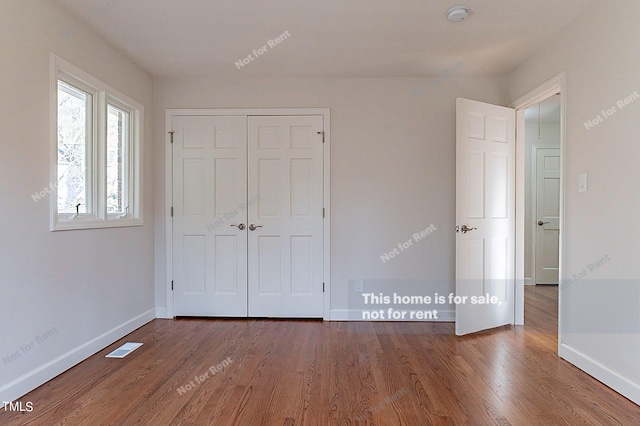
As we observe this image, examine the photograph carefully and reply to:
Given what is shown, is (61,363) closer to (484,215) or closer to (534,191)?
(484,215)

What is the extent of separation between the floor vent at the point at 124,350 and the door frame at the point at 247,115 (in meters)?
0.81

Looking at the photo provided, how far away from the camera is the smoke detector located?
2551mm

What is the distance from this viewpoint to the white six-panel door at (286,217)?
3.82 meters

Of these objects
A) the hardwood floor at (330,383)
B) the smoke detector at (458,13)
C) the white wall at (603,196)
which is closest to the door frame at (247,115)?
the hardwood floor at (330,383)

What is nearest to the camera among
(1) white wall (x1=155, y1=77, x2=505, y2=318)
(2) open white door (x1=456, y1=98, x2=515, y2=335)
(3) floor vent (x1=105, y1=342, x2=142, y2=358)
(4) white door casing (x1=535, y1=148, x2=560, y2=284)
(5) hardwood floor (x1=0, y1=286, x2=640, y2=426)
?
(5) hardwood floor (x1=0, y1=286, x2=640, y2=426)

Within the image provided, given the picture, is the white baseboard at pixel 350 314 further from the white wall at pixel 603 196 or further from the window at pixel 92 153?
the window at pixel 92 153

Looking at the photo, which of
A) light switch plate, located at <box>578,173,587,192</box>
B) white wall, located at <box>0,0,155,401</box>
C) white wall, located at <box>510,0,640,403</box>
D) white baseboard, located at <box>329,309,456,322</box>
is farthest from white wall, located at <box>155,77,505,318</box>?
white wall, located at <box>0,0,155,401</box>

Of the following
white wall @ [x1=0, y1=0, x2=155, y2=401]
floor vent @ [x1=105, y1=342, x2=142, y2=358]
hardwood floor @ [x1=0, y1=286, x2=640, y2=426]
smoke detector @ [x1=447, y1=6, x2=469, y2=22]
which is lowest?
floor vent @ [x1=105, y1=342, x2=142, y2=358]

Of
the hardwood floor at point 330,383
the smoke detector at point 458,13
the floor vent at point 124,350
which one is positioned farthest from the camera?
the floor vent at point 124,350

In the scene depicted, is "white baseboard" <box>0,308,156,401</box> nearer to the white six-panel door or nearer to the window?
the window

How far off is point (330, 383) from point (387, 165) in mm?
2165

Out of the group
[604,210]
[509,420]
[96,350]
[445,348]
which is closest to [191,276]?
[96,350]

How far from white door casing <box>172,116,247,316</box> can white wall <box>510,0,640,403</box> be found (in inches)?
110

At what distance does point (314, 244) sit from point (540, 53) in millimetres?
2570
